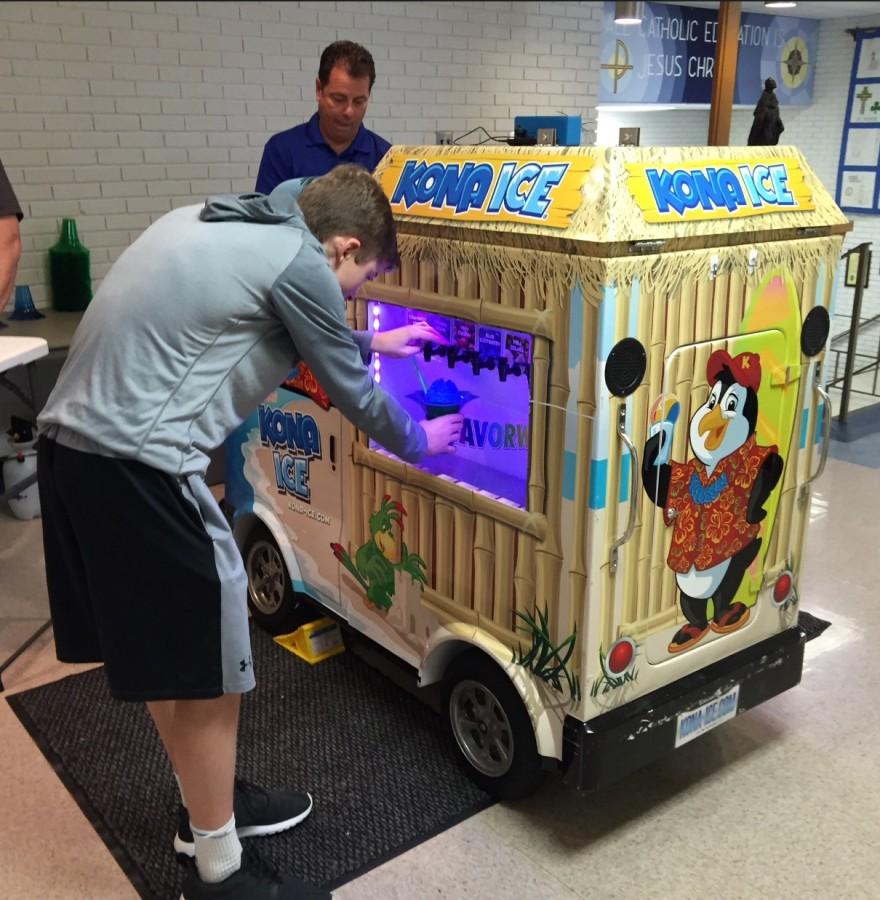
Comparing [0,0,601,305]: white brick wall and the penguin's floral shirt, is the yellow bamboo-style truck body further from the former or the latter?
→ [0,0,601,305]: white brick wall

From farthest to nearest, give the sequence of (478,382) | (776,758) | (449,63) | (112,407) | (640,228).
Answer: (449,63) < (776,758) < (478,382) < (640,228) < (112,407)

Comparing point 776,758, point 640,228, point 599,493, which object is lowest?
point 776,758

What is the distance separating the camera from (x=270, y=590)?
3193mm

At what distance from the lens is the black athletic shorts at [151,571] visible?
1.68 m

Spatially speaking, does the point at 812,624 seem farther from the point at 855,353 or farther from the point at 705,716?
the point at 855,353

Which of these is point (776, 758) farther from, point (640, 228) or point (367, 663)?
point (640, 228)

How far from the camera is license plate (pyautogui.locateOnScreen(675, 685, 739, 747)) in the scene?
2.23m

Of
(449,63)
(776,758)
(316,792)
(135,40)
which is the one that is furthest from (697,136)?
(316,792)

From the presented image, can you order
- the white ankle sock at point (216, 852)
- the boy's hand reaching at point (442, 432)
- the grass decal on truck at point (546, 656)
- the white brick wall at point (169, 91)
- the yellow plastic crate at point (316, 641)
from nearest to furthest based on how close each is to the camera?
the white ankle sock at point (216, 852) → the grass decal on truck at point (546, 656) → the boy's hand reaching at point (442, 432) → the yellow plastic crate at point (316, 641) → the white brick wall at point (169, 91)

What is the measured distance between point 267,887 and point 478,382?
4.00 ft

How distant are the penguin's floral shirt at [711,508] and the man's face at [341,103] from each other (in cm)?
194

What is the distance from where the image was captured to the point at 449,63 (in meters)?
5.99

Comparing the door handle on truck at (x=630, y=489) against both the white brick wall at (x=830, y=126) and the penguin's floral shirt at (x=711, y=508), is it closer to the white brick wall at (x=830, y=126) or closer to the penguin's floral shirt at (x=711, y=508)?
the penguin's floral shirt at (x=711, y=508)

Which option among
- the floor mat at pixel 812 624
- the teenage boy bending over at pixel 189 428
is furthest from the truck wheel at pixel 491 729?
the floor mat at pixel 812 624
